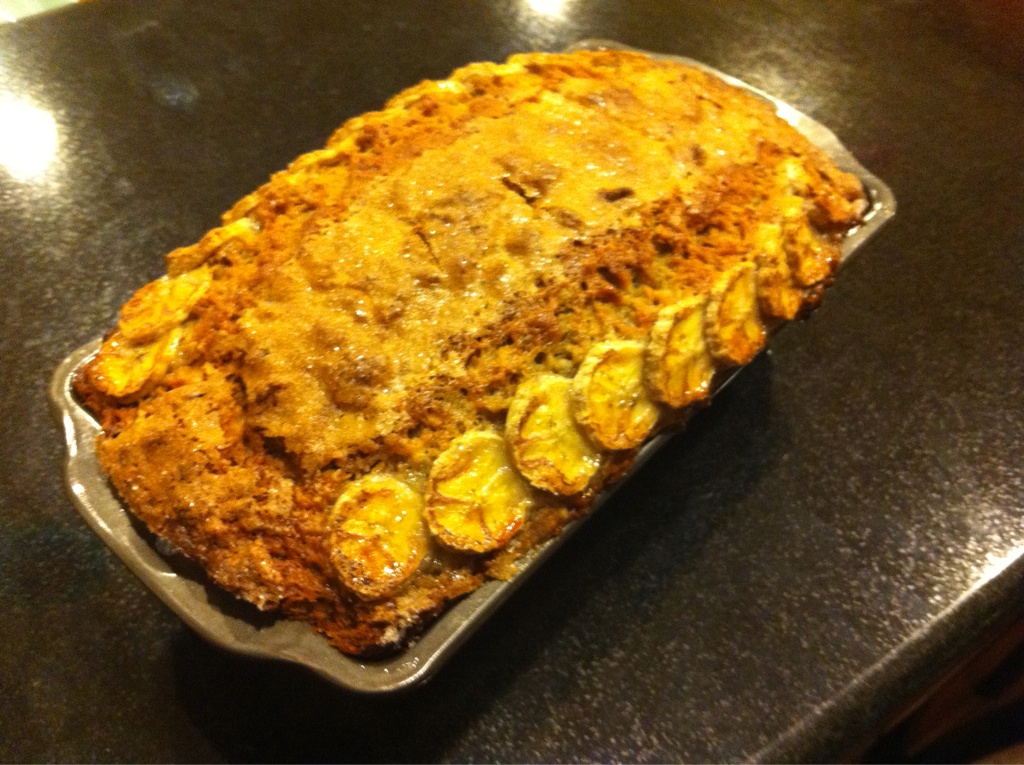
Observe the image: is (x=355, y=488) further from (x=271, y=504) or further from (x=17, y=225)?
(x=17, y=225)

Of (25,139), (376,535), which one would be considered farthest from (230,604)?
(25,139)

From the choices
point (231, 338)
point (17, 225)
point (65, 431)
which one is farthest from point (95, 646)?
point (17, 225)

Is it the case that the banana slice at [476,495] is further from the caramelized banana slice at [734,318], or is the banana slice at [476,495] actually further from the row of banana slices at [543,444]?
the caramelized banana slice at [734,318]

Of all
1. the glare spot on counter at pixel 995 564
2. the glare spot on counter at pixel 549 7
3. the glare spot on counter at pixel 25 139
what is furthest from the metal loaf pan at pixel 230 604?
the glare spot on counter at pixel 549 7

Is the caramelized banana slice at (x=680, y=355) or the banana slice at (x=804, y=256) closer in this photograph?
the caramelized banana slice at (x=680, y=355)

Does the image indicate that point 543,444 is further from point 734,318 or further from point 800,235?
point 800,235

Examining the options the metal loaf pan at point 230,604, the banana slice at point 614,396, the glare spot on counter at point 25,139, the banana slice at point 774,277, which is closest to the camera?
the metal loaf pan at point 230,604
